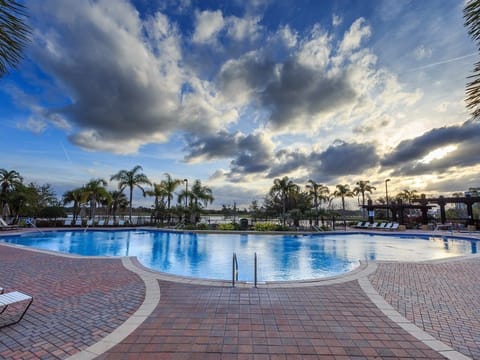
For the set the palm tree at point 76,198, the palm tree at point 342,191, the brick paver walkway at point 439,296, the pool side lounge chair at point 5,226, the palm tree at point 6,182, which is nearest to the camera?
the brick paver walkway at point 439,296

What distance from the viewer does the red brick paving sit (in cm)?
254

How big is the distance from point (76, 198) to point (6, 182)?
6.47 meters

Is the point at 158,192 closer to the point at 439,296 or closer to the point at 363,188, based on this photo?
the point at 439,296

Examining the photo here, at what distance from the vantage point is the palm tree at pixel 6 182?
68.5 feet

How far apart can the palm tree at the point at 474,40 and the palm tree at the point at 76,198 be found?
1133 inches

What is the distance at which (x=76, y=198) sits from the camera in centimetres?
2677

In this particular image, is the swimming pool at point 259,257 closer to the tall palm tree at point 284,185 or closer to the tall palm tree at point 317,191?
the tall palm tree at point 284,185

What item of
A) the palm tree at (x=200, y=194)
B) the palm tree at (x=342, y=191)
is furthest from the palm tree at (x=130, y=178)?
the palm tree at (x=342, y=191)

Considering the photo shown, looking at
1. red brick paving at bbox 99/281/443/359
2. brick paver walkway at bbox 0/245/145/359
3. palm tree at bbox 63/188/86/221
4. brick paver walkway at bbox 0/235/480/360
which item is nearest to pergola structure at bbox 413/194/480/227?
brick paver walkway at bbox 0/235/480/360

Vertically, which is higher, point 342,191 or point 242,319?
point 342,191

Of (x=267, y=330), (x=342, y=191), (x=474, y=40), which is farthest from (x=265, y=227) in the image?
(x=342, y=191)

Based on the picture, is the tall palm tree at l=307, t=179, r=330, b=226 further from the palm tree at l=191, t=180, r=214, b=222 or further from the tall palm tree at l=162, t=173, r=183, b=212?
the tall palm tree at l=162, t=173, r=183, b=212

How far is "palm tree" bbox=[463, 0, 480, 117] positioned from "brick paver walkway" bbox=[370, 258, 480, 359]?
2725 millimetres

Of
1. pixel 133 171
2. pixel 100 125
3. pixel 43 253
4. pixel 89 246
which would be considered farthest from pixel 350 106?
pixel 133 171
